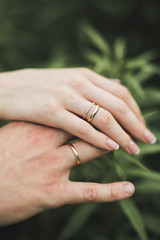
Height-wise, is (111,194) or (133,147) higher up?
(133,147)

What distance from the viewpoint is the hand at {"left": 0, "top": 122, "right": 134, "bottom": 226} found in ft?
3.16

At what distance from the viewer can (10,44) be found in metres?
2.37

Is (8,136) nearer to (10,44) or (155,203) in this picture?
(155,203)

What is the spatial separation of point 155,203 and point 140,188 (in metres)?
0.40

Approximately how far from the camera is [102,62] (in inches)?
59.9

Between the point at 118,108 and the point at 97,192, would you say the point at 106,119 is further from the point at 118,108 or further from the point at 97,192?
the point at 97,192

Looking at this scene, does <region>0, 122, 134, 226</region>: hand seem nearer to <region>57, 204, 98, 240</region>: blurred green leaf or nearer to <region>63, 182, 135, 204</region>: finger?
<region>63, 182, 135, 204</region>: finger

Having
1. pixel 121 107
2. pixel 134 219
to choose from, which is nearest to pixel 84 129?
pixel 121 107

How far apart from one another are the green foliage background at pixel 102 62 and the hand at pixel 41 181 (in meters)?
0.17

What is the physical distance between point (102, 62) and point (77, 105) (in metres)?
0.61

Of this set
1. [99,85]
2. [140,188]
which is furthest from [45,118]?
[140,188]

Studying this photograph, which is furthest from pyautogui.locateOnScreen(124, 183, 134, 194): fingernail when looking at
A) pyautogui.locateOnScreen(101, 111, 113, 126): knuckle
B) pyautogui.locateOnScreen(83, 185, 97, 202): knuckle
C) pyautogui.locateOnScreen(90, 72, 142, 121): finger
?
pyautogui.locateOnScreen(90, 72, 142, 121): finger

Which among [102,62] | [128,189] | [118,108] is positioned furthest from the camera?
[102,62]

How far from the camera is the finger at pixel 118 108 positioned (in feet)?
3.49
